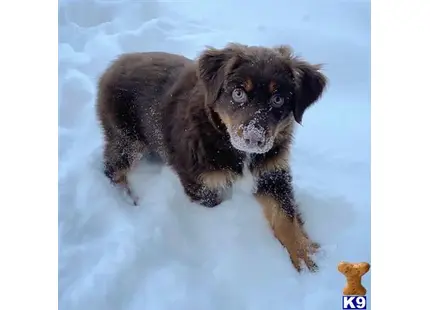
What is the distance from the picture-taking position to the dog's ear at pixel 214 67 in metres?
2.32

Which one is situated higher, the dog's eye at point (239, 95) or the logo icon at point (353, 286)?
the dog's eye at point (239, 95)

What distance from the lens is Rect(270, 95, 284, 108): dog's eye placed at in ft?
7.41

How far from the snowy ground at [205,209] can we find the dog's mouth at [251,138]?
0.88 ft

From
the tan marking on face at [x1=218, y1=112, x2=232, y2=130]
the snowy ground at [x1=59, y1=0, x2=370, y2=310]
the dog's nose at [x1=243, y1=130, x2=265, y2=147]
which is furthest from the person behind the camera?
the snowy ground at [x1=59, y1=0, x2=370, y2=310]

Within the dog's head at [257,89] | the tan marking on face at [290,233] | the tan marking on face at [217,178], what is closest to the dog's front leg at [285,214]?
the tan marking on face at [290,233]

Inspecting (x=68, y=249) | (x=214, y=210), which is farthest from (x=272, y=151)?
(x=68, y=249)

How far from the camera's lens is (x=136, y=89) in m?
2.52

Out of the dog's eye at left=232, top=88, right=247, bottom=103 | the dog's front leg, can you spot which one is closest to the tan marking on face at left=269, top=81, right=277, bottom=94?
the dog's eye at left=232, top=88, right=247, bottom=103

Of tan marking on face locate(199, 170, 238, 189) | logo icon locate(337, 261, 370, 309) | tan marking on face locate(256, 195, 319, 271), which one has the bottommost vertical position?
logo icon locate(337, 261, 370, 309)

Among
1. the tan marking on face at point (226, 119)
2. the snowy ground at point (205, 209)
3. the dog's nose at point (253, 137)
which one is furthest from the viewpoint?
the snowy ground at point (205, 209)
